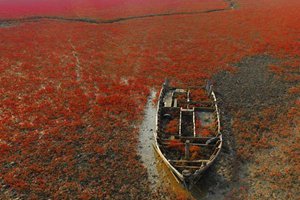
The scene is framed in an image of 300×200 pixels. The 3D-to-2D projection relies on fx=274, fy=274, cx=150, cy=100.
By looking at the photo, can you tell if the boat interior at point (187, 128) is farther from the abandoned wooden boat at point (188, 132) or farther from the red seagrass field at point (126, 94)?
the red seagrass field at point (126, 94)

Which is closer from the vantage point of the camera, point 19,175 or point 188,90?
point 19,175

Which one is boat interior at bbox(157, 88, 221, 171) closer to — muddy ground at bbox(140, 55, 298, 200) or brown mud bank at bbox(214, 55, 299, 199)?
muddy ground at bbox(140, 55, 298, 200)

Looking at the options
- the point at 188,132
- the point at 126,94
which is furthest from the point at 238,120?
the point at 126,94

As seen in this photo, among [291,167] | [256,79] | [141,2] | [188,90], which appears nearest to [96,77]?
[188,90]

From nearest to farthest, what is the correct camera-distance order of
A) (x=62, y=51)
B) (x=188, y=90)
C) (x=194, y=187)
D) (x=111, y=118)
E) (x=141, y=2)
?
(x=194, y=187)
(x=111, y=118)
(x=188, y=90)
(x=62, y=51)
(x=141, y=2)

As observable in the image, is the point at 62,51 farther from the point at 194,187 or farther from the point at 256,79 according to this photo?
the point at 194,187

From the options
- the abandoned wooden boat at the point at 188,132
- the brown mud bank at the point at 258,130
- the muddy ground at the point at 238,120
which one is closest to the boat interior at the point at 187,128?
the abandoned wooden boat at the point at 188,132
